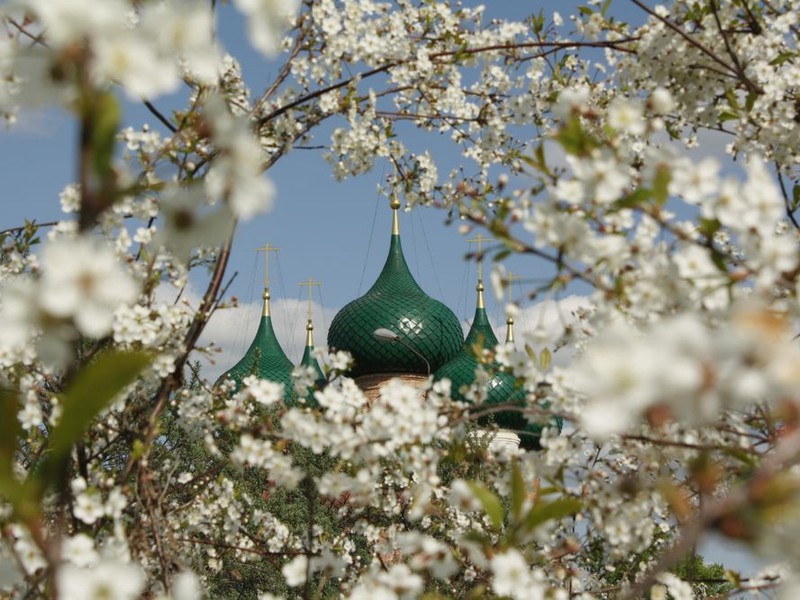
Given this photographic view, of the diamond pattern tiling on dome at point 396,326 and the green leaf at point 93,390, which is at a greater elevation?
the diamond pattern tiling on dome at point 396,326

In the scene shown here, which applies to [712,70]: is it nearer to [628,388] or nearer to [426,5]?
[426,5]

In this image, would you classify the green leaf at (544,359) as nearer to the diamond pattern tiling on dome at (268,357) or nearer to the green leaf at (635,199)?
the green leaf at (635,199)

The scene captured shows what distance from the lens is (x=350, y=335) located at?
20.9 meters

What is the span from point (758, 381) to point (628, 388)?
0.12 meters

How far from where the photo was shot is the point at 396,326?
67.9ft

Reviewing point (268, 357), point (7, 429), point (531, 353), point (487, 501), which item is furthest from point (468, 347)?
point (268, 357)

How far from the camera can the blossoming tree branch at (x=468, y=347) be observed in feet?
2.58

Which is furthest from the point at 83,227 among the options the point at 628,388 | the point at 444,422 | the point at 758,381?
the point at 444,422

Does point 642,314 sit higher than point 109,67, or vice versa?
point 642,314

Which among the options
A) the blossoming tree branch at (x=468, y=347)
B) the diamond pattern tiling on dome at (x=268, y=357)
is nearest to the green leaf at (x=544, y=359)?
the blossoming tree branch at (x=468, y=347)

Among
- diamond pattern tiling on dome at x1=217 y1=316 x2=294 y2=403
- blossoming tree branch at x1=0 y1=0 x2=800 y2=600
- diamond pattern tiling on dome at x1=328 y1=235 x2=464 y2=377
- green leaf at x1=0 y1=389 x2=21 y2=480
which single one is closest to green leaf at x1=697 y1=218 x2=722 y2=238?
blossoming tree branch at x1=0 y1=0 x2=800 y2=600

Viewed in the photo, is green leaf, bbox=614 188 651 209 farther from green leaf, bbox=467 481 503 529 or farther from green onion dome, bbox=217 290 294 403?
green onion dome, bbox=217 290 294 403

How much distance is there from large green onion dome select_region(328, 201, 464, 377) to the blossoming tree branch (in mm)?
15092

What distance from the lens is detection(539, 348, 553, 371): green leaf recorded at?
7.92 ft
